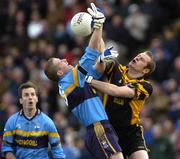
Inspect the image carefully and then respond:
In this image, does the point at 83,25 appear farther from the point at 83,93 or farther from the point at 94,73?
the point at 83,93

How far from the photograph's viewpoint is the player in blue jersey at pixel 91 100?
10.5 m

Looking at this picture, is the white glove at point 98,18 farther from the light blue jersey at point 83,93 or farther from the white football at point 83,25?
the light blue jersey at point 83,93

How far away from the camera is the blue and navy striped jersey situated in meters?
11.2

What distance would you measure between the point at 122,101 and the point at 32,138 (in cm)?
131

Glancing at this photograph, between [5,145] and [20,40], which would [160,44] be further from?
[5,145]

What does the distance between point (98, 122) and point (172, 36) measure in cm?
810

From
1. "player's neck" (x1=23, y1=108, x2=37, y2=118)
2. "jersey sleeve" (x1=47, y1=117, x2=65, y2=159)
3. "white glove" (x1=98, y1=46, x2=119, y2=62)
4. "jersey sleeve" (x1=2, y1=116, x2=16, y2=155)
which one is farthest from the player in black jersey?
"jersey sleeve" (x1=2, y1=116, x2=16, y2=155)

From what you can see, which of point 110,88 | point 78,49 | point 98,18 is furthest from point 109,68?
point 78,49

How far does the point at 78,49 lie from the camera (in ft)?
64.1

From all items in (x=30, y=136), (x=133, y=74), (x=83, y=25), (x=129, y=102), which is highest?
(x=83, y=25)

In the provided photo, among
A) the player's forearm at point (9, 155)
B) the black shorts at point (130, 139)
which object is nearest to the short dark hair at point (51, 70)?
the black shorts at point (130, 139)

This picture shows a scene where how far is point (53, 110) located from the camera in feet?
62.3

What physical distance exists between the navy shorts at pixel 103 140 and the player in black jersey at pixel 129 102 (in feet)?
1.66

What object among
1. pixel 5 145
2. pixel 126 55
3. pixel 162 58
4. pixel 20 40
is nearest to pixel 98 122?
pixel 5 145
